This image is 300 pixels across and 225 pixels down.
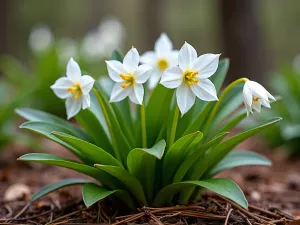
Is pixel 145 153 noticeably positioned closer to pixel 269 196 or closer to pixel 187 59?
pixel 187 59

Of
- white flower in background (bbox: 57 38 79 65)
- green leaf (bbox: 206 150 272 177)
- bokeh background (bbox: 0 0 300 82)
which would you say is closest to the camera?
green leaf (bbox: 206 150 272 177)

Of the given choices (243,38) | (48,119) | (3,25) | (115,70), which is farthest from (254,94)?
(3,25)

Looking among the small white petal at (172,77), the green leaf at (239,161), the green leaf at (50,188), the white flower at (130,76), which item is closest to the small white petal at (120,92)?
the white flower at (130,76)

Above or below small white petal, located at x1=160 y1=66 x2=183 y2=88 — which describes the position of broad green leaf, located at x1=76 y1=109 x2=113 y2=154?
below

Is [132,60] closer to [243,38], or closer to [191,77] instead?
[191,77]

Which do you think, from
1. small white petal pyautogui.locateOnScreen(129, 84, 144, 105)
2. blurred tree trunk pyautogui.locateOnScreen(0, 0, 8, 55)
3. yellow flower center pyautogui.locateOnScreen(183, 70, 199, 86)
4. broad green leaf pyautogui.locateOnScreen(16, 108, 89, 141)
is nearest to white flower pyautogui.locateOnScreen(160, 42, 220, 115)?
yellow flower center pyautogui.locateOnScreen(183, 70, 199, 86)

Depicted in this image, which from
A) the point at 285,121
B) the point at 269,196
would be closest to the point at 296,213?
the point at 269,196

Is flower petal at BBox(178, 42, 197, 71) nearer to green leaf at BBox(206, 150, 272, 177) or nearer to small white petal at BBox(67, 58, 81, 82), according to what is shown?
small white petal at BBox(67, 58, 81, 82)
